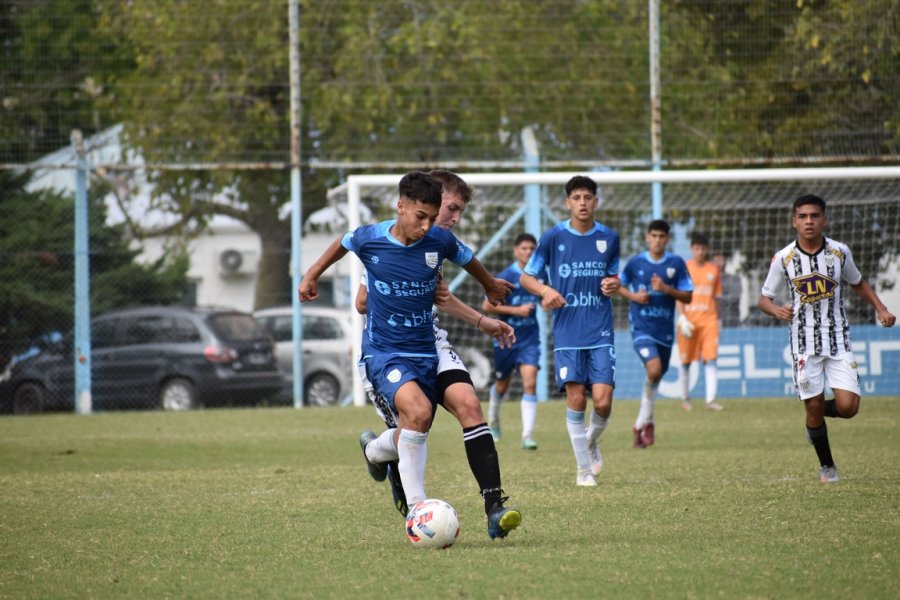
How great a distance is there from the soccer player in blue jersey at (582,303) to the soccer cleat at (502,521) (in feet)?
9.46

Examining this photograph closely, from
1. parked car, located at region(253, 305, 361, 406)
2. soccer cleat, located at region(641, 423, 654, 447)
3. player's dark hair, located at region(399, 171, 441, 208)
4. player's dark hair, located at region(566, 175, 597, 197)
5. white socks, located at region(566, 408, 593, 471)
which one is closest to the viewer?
player's dark hair, located at region(399, 171, 441, 208)

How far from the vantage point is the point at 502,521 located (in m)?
6.14

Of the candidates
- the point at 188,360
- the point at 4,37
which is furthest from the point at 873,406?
the point at 4,37

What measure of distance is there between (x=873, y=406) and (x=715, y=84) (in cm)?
541

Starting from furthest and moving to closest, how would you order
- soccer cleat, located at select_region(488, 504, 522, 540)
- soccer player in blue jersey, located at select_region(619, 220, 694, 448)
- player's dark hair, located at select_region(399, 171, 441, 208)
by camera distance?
1. soccer player in blue jersey, located at select_region(619, 220, 694, 448)
2. player's dark hair, located at select_region(399, 171, 441, 208)
3. soccer cleat, located at select_region(488, 504, 522, 540)

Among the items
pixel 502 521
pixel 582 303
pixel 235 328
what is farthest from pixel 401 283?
pixel 235 328

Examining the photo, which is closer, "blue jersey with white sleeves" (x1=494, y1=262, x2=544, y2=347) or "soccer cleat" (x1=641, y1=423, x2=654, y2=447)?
"soccer cleat" (x1=641, y1=423, x2=654, y2=447)

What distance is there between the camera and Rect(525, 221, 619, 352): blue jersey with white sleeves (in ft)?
31.0

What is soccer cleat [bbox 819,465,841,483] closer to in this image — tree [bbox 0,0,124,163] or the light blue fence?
the light blue fence

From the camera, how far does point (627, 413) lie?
1723 centimetres

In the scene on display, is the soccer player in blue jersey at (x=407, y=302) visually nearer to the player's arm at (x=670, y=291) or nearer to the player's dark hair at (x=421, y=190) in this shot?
the player's dark hair at (x=421, y=190)

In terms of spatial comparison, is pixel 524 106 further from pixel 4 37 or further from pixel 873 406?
pixel 4 37

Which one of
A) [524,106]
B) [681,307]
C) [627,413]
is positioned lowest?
[627,413]

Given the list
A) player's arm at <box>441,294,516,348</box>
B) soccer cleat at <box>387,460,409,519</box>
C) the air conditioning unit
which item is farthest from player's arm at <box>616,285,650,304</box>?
the air conditioning unit
